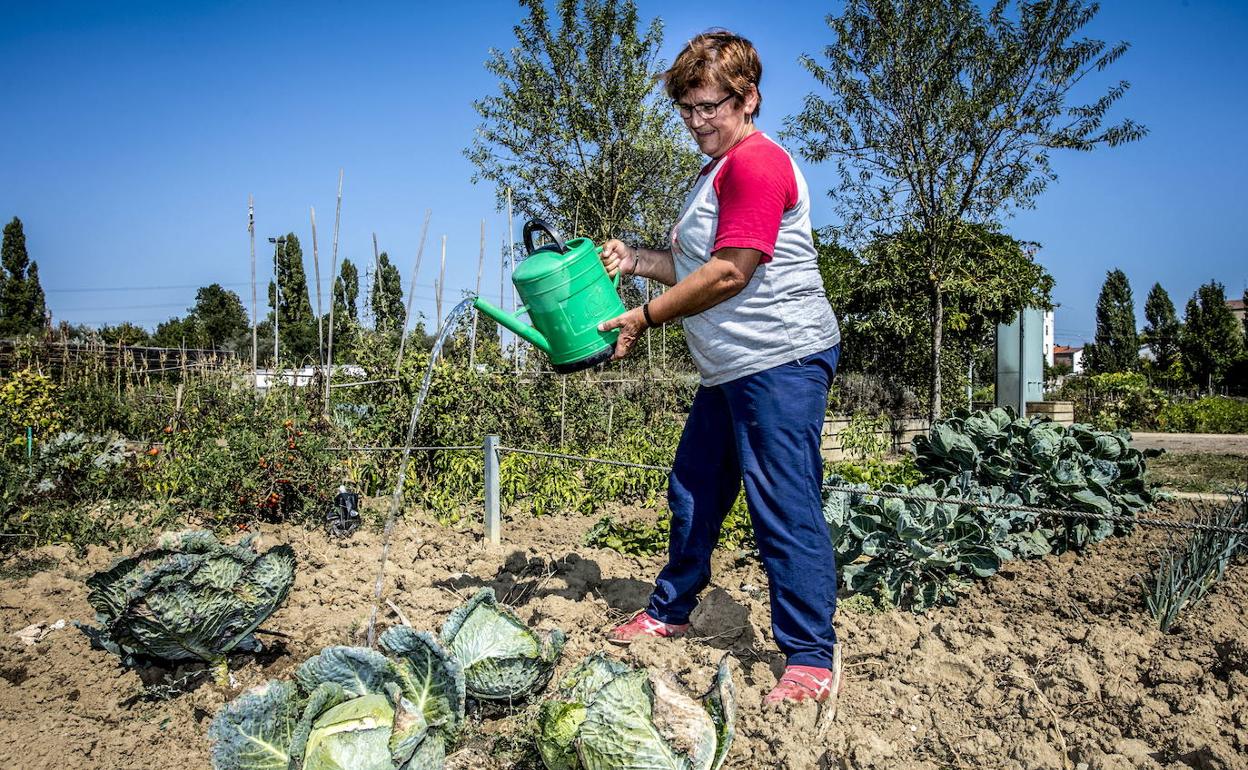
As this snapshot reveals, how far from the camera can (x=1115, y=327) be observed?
45312 mm

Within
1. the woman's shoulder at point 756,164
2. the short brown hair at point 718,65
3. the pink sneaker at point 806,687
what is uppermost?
the short brown hair at point 718,65

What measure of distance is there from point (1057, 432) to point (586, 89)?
36.5 ft

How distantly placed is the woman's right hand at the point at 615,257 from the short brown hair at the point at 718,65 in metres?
0.57

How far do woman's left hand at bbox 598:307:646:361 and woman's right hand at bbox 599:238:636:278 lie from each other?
0.25 m

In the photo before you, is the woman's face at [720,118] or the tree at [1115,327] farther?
the tree at [1115,327]

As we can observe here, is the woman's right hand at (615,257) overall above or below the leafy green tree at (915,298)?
below

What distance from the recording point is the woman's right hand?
8.79 feet

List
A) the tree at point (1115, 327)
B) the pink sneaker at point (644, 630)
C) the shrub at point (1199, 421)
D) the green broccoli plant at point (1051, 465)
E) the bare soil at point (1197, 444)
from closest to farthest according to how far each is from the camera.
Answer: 1. the pink sneaker at point (644, 630)
2. the green broccoli plant at point (1051, 465)
3. the bare soil at point (1197, 444)
4. the shrub at point (1199, 421)
5. the tree at point (1115, 327)

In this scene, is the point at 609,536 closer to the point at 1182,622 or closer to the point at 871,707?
the point at 871,707

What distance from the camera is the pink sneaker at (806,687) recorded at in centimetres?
215

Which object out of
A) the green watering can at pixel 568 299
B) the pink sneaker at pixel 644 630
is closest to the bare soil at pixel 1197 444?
the pink sneaker at pixel 644 630

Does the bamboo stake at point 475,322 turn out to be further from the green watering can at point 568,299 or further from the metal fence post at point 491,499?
the green watering can at point 568,299

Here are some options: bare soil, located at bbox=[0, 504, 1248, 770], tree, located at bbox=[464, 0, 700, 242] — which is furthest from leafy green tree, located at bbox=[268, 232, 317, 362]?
bare soil, located at bbox=[0, 504, 1248, 770]

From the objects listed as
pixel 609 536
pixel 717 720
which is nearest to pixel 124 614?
pixel 717 720
